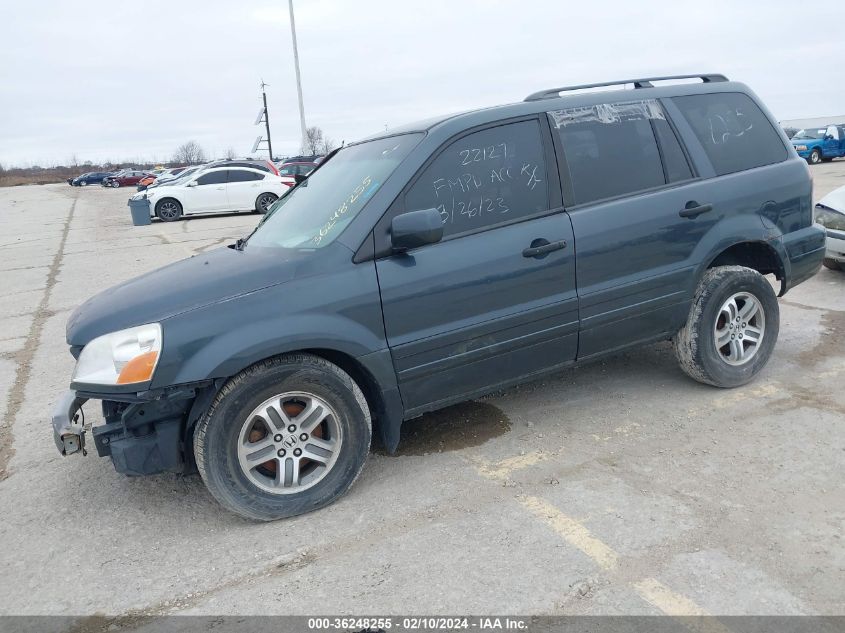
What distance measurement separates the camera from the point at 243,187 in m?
20.8

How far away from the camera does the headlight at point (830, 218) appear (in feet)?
23.5

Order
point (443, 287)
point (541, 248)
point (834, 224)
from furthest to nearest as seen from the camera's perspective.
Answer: point (834, 224)
point (541, 248)
point (443, 287)

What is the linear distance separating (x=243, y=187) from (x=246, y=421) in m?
18.9

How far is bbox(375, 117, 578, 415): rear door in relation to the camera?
339 centimetres

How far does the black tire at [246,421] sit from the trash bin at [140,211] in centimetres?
1789

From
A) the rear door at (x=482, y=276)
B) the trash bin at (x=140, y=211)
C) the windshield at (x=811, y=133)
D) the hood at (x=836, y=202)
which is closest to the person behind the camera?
the rear door at (x=482, y=276)

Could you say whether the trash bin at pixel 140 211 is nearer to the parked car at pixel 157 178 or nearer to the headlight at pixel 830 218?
the parked car at pixel 157 178

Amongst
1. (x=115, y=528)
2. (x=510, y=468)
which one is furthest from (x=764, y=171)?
(x=115, y=528)

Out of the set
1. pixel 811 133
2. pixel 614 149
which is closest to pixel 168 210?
pixel 614 149

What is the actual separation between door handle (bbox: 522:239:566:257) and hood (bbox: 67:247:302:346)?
1203 millimetres

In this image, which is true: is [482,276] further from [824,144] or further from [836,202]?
[824,144]

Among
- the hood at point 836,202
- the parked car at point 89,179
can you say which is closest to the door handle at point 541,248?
the hood at point 836,202

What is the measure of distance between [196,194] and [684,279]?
1888cm

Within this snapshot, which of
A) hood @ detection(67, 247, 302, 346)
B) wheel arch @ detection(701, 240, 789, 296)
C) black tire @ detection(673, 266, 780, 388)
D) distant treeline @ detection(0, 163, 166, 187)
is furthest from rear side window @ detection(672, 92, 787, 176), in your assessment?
distant treeline @ detection(0, 163, 166, 187)
